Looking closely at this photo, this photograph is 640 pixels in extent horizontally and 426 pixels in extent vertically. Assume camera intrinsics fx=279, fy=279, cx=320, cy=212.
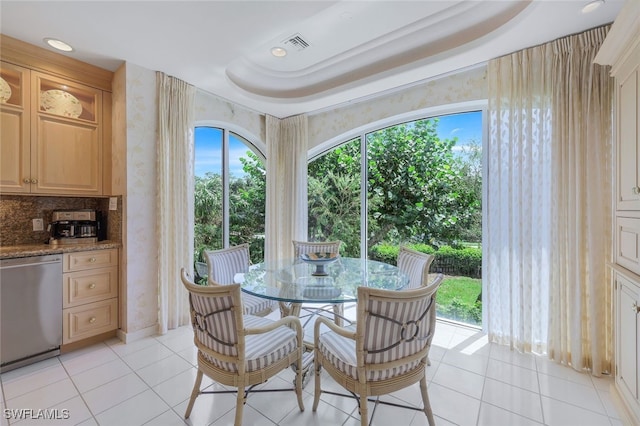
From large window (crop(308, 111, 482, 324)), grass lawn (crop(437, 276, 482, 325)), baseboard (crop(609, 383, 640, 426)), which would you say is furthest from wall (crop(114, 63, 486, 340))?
baseboard (crop(609, 383, 640, 426))

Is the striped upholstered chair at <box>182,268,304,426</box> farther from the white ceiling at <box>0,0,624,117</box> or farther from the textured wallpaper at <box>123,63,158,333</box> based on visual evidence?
the white ceiling at <box>0,0,624,117</box>

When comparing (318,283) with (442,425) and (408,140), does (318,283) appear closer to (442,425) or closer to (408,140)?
(442,425)

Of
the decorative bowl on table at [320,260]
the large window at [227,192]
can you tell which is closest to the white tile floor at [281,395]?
the decorative bowl on table at [320,260]

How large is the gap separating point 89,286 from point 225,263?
1.27 m

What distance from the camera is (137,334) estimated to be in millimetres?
2811

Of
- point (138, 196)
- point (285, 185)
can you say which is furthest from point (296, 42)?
point (138, 196)

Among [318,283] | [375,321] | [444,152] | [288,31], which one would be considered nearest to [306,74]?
[288,31]

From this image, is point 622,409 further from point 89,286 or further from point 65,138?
point 65,138

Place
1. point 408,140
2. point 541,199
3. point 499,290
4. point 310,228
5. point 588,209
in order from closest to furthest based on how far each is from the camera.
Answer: point 588,209
point 541,199
point 499,290
point 408,140
point 310,228

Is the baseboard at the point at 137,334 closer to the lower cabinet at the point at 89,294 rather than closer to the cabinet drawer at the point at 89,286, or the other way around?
the lower cabinet at the point at 89,294

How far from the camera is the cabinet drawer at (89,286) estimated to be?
2.50 m

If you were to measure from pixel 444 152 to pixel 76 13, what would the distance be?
358 centimetres

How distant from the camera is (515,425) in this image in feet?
5.58

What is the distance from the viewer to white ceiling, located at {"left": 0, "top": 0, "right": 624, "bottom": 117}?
2.02 m
